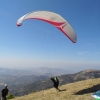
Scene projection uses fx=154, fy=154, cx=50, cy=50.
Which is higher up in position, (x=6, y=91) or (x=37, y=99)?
(x=6, y=91)

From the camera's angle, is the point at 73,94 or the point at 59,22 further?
the point at 59,22

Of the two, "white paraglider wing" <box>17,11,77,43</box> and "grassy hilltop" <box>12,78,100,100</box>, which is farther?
"white paraglider wing" <box>17,11,77,43</box>

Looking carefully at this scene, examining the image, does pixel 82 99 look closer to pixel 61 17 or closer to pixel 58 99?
pixel 58 99

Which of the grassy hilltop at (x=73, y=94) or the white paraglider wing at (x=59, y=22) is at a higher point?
the white paraglider wing at (x=59, y=22)

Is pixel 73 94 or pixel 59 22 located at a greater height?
pixel 59 22

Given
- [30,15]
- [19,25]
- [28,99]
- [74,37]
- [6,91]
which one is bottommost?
[28,99]

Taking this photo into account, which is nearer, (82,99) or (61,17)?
(82,99)

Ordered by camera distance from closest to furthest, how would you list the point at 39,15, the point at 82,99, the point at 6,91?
the point at 82,99
the point at 6,91
the point at 39,15

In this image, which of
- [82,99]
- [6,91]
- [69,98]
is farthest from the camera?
[6,91]

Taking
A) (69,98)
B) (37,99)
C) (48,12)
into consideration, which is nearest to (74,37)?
(48,12)

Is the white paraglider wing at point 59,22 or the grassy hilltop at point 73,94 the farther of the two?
the white paraglider wing at point 59,22

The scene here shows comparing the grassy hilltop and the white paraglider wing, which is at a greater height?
the white paraglider wing
